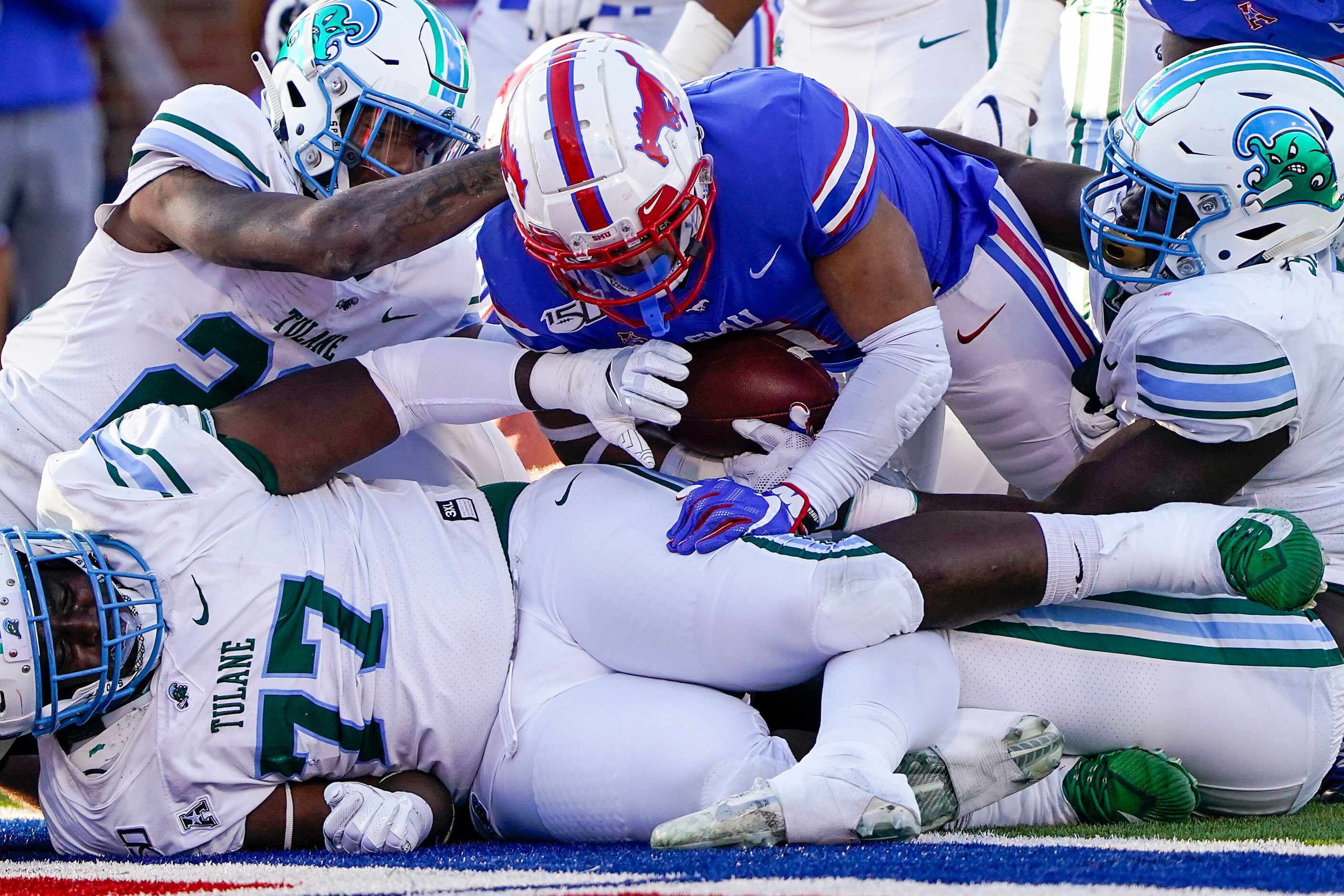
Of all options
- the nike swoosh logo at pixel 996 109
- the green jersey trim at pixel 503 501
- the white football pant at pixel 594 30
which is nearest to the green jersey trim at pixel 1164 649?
the green jersey trim at pixel 503 501

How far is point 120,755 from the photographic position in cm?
216

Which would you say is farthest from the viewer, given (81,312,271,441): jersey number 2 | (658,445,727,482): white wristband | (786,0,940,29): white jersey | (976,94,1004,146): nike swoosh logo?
(786,0,940,29): white jersey

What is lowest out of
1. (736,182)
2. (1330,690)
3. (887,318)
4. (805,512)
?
(1330,690)

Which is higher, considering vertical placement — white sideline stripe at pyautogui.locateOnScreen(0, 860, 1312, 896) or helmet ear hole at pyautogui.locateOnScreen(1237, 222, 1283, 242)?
helmet ear hole at pyautogui.locateOnScreen(1237, 222, 1283, 242)

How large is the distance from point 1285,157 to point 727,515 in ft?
3.98

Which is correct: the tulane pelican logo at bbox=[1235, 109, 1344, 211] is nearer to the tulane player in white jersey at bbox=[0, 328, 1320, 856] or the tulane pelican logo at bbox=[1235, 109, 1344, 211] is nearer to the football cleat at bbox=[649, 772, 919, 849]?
the tulane player in white jersey at bbox=[0, 328, 1320, 856]

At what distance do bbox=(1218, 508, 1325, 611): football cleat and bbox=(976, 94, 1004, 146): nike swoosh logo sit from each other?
65.0 inches

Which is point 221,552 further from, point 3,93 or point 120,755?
point 3,93

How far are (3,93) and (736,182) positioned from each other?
3806 mm

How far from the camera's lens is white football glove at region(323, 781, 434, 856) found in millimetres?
2160

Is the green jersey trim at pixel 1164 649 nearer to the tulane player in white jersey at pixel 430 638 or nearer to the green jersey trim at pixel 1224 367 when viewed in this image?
the tulane player in white jersey at pixel 430 638

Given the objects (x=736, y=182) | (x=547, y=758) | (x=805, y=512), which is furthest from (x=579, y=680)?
(x=736, y=182)

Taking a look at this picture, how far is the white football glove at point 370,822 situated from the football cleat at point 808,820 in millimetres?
471

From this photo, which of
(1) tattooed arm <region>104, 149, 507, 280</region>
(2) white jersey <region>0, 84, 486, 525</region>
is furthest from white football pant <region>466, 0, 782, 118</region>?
(1) tattooed arm <region>104, 149, 507, 280</region>
